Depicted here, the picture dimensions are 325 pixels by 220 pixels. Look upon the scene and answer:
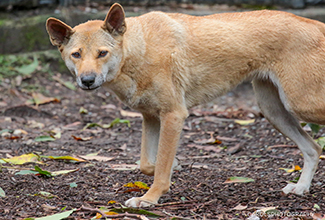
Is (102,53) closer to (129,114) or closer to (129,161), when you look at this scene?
(129,161)

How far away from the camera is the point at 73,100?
28.8 ft

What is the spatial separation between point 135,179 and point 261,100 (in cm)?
181

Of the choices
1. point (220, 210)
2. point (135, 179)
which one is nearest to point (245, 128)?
point (135, 179)

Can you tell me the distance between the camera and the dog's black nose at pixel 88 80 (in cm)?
398

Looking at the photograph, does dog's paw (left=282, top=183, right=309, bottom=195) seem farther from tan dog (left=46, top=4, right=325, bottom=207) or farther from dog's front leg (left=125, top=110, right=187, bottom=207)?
dog's front leg (left=125, top=110, right=187, bottom=207)

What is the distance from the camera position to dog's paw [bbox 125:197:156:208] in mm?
4191

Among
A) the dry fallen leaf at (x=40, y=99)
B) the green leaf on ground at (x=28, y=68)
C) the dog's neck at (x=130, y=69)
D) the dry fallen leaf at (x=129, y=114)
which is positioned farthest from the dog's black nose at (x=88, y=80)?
the green leaf on ground at (x=28, y=68)

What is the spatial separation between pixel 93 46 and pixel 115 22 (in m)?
0.35

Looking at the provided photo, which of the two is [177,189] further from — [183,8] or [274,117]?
[183,8]

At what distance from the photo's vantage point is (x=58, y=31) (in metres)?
4.33

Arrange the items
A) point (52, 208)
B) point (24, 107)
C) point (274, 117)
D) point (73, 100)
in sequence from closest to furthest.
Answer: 1. point (52, 208)
2. point (274, 117)
3. point (24, 107)
4. point (73, 100)

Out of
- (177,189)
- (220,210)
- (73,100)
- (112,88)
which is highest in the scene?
(112,88)

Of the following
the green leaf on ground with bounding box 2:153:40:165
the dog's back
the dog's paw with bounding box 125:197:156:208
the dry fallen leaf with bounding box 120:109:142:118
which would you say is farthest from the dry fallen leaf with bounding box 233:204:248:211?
the dry fallen leaf with bounding box 120:109:142:118

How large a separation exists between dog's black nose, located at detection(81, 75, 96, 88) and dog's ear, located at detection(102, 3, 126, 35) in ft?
1.89
